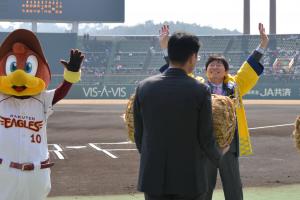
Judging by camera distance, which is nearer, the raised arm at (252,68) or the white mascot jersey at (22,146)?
the white mascot jersey at (22,146)

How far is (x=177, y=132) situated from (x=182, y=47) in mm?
548

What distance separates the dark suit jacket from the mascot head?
4.06 ft

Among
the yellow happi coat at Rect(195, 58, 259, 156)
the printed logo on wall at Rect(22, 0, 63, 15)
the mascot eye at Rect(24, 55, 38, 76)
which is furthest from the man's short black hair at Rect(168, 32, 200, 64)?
the printed logo on wall at Rect(22, 0, 63, 15)

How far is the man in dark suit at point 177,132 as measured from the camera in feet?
11.4

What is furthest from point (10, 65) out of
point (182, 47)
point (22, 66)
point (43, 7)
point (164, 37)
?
point (43, 7)

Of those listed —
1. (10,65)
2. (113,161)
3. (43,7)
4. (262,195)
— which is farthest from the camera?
(43,7)

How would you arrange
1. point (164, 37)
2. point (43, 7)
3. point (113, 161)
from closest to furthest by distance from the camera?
point (164, 37), point (113, 161), point (43, 7)

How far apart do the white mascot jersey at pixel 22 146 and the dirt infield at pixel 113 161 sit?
2946 mm

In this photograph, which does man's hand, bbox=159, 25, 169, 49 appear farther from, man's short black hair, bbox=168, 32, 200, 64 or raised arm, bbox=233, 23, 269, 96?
man's short black hair, bbox=168, 32, 200, 64

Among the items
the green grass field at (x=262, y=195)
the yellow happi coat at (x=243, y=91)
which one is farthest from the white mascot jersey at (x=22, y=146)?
the green grass field at (x=262, y=195)

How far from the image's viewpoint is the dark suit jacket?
3459 mm

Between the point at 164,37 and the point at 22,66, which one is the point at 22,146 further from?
the point at 164,37

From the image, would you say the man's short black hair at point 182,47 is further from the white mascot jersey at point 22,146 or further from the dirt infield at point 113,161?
the dirt infield at point 113,161

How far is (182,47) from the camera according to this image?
11.6 ft
